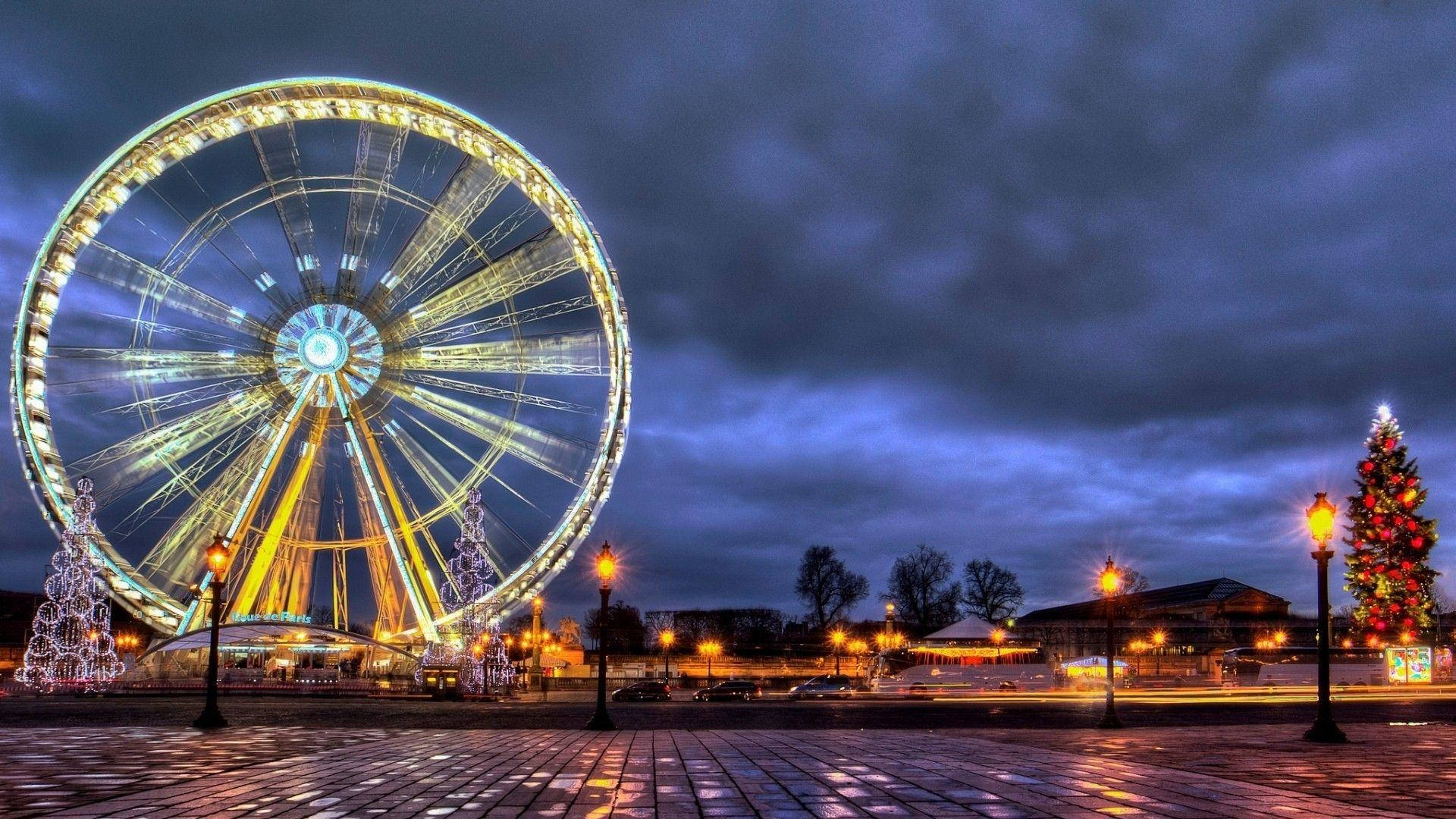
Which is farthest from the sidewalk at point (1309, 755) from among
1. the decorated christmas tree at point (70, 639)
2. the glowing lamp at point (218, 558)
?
the decorated christmas tree at point (70, 639)

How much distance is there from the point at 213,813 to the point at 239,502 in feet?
85.4

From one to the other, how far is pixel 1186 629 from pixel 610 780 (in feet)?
318

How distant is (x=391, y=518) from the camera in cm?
3244

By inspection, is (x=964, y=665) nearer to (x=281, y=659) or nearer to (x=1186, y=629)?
(x=281, y=659)

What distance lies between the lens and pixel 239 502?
106 ft

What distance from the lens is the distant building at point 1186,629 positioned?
81.8 m

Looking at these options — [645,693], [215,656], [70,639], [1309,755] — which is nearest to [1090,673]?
[645,693]

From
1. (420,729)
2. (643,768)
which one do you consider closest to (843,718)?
(420,729)

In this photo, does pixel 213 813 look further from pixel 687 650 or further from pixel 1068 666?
pixel 687 650

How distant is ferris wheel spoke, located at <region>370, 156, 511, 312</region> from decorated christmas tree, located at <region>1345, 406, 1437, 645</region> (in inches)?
1778

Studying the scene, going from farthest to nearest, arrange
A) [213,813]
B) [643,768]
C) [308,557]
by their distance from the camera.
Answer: [308,557] → [643,768] → [213,813]

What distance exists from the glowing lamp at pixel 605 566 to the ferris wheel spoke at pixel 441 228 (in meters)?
11.8

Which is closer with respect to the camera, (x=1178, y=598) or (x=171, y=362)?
(x=171, y=362)

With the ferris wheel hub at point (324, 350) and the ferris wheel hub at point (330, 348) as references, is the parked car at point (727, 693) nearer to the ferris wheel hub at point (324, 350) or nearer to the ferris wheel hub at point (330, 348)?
the ferris wheel hub at point (330, 348)
